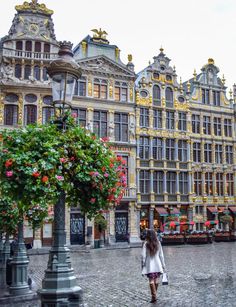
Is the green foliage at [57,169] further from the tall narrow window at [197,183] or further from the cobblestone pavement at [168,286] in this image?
the tall narrow window at [197,183]

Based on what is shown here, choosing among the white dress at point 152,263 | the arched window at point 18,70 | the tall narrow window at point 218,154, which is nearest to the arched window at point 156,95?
the tall narrow window at point 218,154

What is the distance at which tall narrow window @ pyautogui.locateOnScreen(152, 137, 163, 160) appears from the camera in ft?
117

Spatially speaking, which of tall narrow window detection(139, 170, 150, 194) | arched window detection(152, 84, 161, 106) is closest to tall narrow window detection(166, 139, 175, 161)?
tall narrow window detection(139, 170, 150, 194)

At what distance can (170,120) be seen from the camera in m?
36.8

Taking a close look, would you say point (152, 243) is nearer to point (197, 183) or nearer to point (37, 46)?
point (37, 46)

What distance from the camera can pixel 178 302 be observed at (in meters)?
9.74

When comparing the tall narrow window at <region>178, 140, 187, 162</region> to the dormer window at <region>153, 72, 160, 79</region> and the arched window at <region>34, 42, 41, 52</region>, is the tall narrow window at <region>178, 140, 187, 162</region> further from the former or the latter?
the arched window at <region>34, 42, 41, 52</region>

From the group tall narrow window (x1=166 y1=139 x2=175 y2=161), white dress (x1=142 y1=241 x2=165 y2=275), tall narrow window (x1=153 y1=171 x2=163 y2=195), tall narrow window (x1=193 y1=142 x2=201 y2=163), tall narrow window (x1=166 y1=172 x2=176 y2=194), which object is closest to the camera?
white dress (x1=142 y1=241 x2=165 y2=275)

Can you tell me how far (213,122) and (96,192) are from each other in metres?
33.6

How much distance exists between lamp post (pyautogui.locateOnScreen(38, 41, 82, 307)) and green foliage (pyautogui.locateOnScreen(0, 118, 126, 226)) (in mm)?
364

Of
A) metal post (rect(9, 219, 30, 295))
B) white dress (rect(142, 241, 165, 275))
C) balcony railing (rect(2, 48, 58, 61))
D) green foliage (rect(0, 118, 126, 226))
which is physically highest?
balcony railing (rect(2, 48, 58, 61))

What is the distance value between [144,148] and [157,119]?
128 inches

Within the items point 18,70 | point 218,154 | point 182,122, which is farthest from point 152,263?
point 218,154

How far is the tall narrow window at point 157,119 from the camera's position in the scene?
1420 inches
